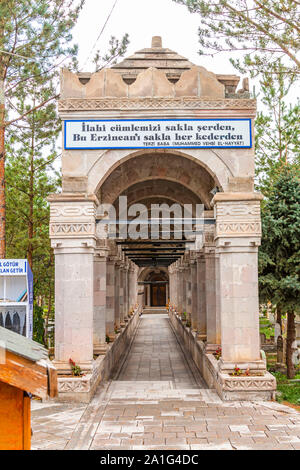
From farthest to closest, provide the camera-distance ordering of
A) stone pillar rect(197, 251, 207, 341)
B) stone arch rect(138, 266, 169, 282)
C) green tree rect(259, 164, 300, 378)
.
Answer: stone arch rect(138, 266, 169, 282) < stone pillar rect(197, 251, 207, 341) < green tree rect(259, 164, 300, 378)

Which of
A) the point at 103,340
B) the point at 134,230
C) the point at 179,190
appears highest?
the point at 179,190

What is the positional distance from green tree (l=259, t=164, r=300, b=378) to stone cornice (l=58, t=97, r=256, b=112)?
384 centimetres

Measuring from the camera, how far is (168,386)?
12.0 meters

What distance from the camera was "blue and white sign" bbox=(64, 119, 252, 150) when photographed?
431 inches

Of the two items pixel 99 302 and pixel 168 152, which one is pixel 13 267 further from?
pixel 168 152

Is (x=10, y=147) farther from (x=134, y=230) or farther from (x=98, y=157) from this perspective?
(x=98, y=157)

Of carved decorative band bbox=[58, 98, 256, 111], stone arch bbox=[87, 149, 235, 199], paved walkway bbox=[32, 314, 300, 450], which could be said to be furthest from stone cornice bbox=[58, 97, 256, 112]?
paved walkway bbox=[32, 314, 300, 450]

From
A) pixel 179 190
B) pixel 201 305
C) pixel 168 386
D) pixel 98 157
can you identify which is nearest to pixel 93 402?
pixel 168 386

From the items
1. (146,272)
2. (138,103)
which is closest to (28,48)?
(138,103)

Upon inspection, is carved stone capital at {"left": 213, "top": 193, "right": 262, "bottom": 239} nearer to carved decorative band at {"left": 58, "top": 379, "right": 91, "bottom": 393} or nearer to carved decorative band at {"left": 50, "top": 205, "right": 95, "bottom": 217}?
carved decorative band at {"left": 50, "top": 205, "right": 95, "bottom": 217}

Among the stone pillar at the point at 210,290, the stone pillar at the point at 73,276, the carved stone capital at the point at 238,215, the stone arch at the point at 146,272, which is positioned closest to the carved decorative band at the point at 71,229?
the stone pillar at the point at 73,276

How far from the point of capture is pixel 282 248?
13828 millimetres

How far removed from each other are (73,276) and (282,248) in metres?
6.54
